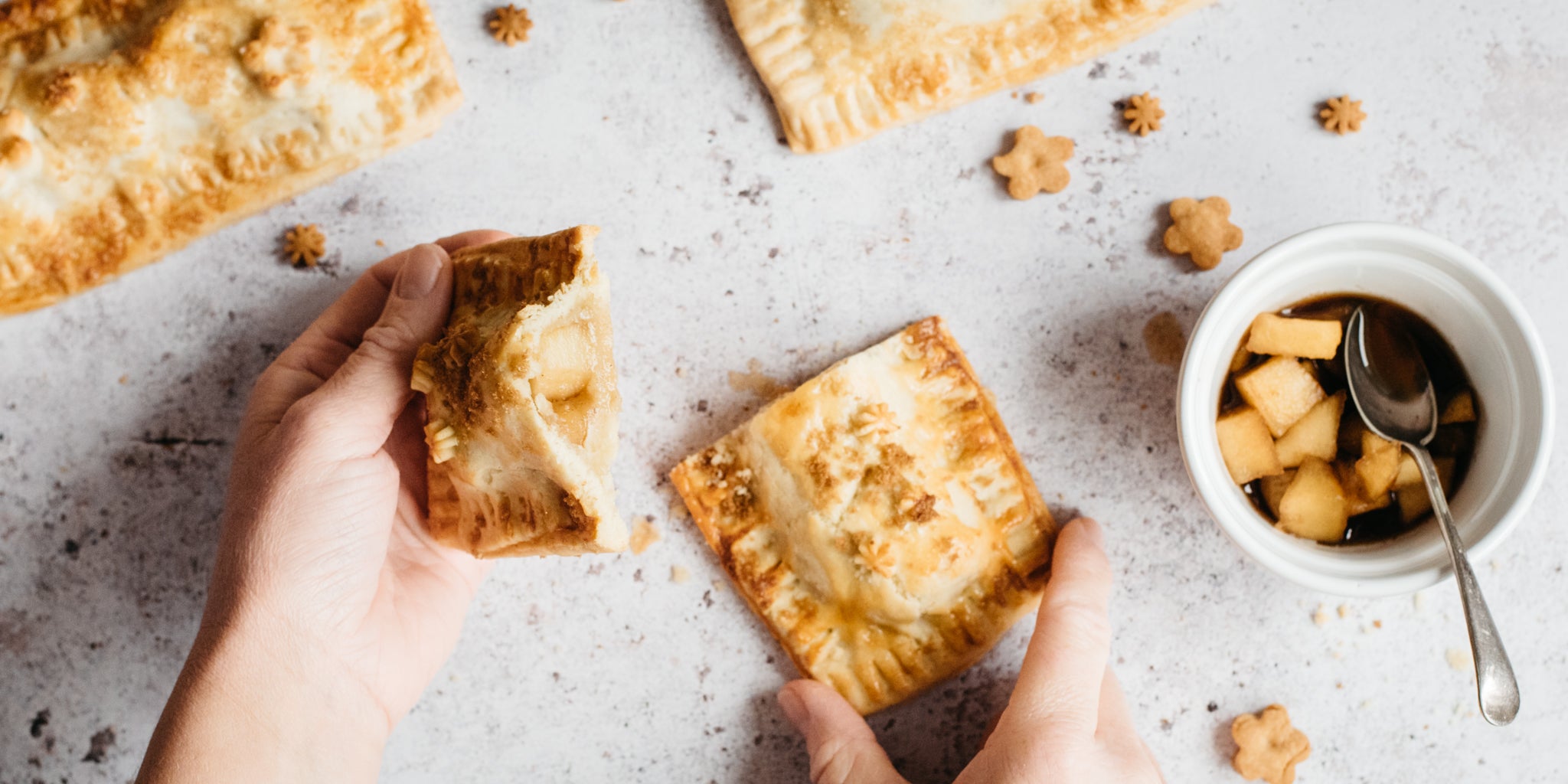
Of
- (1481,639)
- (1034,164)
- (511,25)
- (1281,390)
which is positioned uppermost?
(511,25)

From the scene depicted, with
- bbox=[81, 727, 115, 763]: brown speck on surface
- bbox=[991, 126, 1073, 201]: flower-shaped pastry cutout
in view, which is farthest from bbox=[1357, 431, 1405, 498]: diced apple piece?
bbox=[81, 727, 115, 763]: brown speck on surface

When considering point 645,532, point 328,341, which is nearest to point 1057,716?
point 645,532

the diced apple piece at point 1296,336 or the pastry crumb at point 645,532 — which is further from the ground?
the diced apple piece at point 1296,336

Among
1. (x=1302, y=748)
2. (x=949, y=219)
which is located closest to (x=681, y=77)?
(x=949, y=219)

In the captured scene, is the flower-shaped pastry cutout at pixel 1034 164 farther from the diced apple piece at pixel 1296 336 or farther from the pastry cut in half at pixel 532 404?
the pastry cut in half at pixel 532 404

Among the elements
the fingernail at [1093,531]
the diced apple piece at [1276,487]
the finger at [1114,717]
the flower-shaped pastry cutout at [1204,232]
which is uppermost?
the flower-shaped pastry cutout at [1204,232]

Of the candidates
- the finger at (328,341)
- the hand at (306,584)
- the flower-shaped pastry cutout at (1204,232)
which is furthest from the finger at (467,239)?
the flower-shaped pastry cutout at (1204,232)

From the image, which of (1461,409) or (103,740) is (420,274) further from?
(1461,409)
